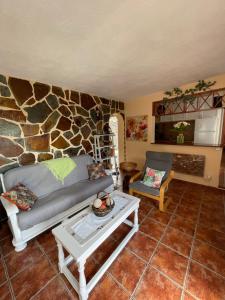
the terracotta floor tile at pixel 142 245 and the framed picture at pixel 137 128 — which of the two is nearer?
the terracotta floor tile at pixel 142 245

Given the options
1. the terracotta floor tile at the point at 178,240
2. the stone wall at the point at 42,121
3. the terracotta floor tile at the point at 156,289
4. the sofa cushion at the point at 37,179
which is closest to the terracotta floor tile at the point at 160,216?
the terracotta floor tile at the point at 178,240

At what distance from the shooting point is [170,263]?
53.1 inches

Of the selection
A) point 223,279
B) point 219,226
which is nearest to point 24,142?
point 223,279

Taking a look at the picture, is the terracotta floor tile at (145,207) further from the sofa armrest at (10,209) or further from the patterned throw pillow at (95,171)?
the sofa armrest at (10,209)

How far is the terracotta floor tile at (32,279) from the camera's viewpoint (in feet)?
3.75

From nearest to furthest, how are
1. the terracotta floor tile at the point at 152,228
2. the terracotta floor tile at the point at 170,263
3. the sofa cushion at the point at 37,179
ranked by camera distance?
the terracotta floor tile at the point at 170,263
the terracotta floor tile at the point at 152,228
the sofa cushion at the point at 37,179

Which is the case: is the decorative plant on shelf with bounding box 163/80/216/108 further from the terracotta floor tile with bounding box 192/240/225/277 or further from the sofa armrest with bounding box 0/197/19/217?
the sofa armrest with bounding box 0/197/19/217

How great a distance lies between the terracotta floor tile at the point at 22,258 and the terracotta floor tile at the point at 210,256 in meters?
1.75

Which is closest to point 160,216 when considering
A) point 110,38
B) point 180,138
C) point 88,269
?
point 88,269

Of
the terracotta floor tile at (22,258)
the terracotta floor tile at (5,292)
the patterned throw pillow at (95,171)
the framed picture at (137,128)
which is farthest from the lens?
the framed picture at (137,128)

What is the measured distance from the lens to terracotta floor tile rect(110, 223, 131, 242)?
1.68 m

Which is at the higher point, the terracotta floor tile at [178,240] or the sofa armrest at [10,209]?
the sofa armrest at [10,209]

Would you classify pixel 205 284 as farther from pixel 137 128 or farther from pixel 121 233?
pixel 137 128

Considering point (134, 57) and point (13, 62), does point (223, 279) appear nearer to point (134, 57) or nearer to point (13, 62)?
point (134, 57)
